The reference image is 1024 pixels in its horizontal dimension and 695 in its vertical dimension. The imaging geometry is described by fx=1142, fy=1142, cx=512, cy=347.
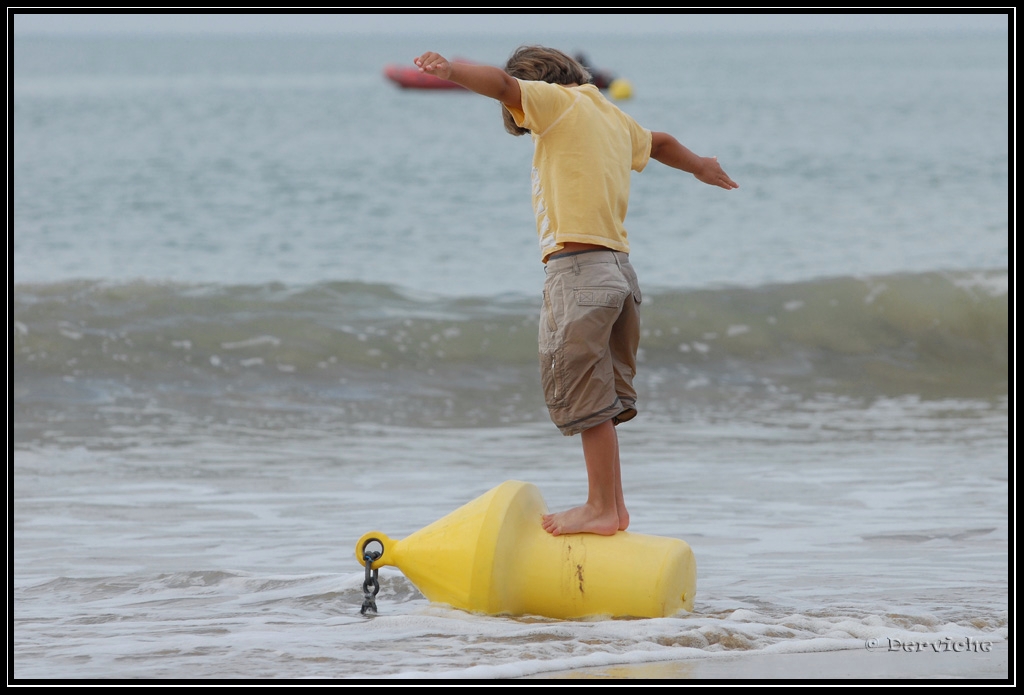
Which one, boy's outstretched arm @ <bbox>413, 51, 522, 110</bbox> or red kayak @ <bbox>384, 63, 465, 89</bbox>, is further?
red kayak @ <bbox>384, 63, 465, 89</bbox>

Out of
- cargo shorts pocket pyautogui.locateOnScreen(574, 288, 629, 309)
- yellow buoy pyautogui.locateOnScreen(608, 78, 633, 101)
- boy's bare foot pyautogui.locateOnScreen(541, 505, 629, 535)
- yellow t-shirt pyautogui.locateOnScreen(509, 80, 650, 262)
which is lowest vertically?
boy's bare foot pyautogui.locateOnScreen(541, 505, 629, 535)

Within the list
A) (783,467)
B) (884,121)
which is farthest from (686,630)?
(884,121)

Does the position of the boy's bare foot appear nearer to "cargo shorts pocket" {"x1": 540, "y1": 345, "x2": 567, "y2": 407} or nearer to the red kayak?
"cargo shorts pocket" {"x1": 540, "y1": 345, "x2": 567, "y2": 407}

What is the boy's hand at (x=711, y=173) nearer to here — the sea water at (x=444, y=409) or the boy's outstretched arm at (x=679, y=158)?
the boy's outstretched arm at (x=679, y=158)

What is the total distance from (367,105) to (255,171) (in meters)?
16.5

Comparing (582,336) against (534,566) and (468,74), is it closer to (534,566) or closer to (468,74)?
(534,566)

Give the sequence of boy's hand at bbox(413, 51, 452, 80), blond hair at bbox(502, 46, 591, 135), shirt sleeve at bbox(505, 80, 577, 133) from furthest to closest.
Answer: blond hair at bbox(502, 46, 591, 135)
shirt sleeve at bbox(505, 80, 577, 133)
boy's hand at bbox(413, 51, 452, 80)

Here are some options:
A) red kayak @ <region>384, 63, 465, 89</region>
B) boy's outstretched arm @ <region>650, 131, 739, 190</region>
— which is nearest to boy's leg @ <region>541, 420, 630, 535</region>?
boy's outstretched arm @ <region>650, 131, 739, 190</region>

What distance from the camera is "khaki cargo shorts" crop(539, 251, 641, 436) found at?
3227mm

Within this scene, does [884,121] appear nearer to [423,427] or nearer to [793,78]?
[793,78]

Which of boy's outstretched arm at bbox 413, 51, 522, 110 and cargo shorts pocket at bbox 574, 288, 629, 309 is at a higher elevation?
boy's outstretched arm at bbox 413, 51, 522, 110

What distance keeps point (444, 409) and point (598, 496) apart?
4118 mm

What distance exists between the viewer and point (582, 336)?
3223mm

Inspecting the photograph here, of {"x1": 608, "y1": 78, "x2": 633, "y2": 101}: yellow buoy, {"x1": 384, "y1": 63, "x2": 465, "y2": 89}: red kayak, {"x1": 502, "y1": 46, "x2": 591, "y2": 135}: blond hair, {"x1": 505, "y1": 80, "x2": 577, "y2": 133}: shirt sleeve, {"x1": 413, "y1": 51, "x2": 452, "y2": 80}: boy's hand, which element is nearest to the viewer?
{"x1": 413, "y1": 51, "x2": 452, "y2": 80}: boy's hand
